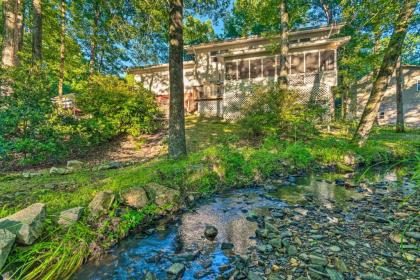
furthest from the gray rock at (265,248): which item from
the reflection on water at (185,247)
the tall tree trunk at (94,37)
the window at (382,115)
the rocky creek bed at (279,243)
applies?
the window at (382,115)

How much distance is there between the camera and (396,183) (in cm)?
496

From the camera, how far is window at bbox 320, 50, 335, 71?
12798 mm

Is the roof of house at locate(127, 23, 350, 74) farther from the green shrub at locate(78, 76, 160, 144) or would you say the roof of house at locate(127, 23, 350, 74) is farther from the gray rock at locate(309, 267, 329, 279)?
the gray rock at locate(309, 267, 329, 279)

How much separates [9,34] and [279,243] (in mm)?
9735

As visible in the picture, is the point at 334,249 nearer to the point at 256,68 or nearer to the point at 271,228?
the point at 271,228

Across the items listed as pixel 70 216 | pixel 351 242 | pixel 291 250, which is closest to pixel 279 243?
pixel 291 250

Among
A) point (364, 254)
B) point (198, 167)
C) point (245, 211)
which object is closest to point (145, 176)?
point (198, 167)

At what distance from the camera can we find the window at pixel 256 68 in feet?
46.3

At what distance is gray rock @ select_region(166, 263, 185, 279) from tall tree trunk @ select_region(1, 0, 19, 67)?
839cm

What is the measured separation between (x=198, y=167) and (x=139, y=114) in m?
5.36

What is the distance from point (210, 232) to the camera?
2.87 meters

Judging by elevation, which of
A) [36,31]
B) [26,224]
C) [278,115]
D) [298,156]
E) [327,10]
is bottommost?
[26,224]

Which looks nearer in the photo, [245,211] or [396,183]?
[245,211]

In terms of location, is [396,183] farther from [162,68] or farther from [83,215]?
[162,68]
